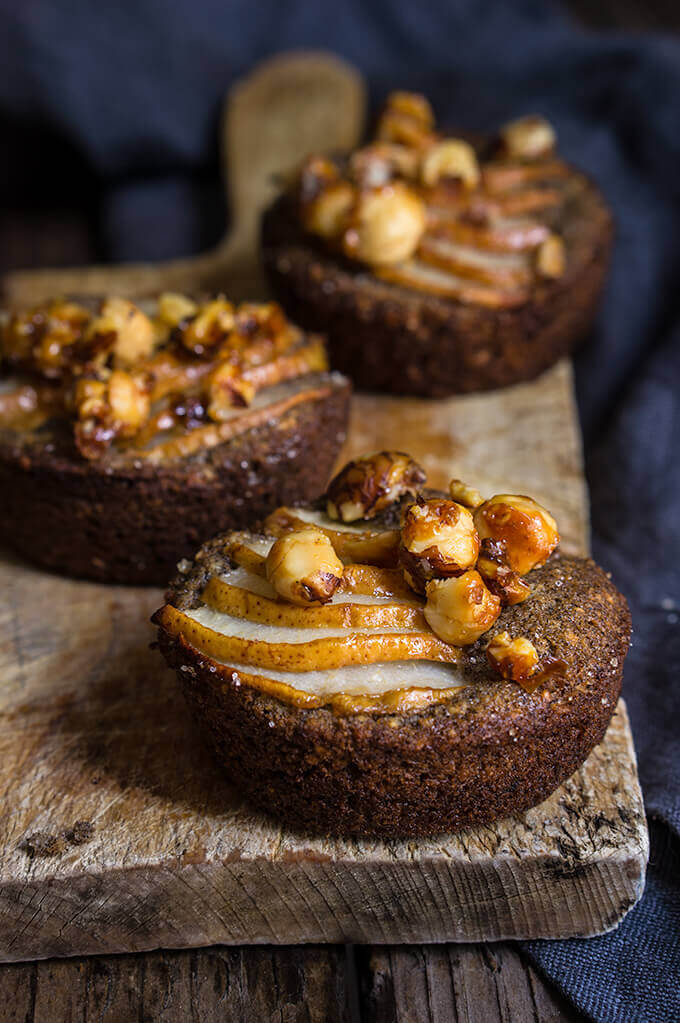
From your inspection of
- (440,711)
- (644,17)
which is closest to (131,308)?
(440,711)

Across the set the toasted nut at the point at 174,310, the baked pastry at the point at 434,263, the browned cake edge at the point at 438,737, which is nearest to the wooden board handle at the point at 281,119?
the baked pastry at the point at 434,263

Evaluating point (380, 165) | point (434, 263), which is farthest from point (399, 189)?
point (380, 165)

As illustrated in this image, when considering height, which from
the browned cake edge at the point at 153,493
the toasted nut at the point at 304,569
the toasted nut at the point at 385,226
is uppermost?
the toasted nut at the point at 385,226

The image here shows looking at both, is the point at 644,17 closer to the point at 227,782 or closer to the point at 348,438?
the point at 348,438

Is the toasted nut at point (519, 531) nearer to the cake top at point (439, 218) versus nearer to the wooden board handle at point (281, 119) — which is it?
the cake top at point (439, 218)

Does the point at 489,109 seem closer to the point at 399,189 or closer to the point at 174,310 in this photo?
the point at 399,189

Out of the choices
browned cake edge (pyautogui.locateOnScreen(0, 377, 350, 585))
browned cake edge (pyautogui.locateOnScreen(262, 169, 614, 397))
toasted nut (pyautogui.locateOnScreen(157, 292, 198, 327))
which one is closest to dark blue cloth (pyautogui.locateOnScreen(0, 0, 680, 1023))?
browned cake edge (pyautogui.locateOnScreen(262, 169, 614, 397))

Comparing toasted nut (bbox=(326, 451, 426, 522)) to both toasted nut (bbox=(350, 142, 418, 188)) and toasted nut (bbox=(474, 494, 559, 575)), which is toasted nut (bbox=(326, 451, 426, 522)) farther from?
toasted nut (bbox=(350, 142, 418, 188))
